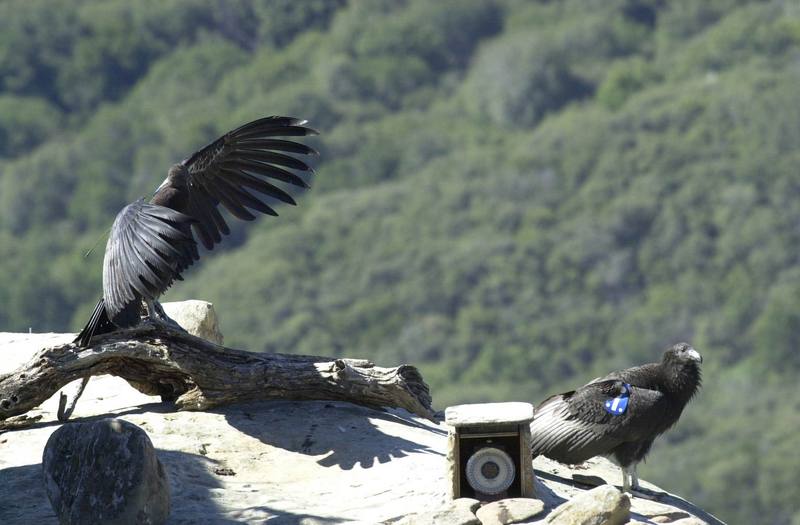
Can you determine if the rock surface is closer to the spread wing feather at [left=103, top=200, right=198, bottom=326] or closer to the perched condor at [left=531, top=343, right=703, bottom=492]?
the perched condor at [left=531, top=343, right=703, bottom=492]

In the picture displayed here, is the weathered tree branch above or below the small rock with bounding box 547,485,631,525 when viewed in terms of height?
above

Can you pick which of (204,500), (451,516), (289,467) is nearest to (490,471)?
(451,516)

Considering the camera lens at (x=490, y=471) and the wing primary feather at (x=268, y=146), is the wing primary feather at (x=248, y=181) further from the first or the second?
the camera lens at (x=490, y=471)

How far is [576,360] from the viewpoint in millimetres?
76688

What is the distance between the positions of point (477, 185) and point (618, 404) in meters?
79.7

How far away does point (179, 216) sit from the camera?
1322 centimetres

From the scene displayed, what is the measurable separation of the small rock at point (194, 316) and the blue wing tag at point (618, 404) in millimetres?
4530

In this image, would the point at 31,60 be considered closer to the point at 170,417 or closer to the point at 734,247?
the point at 734,247

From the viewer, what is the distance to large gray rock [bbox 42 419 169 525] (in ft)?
39.1

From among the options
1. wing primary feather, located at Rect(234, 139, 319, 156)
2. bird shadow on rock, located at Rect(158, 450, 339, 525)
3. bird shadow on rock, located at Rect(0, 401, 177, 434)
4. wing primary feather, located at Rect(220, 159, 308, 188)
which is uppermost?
wing primary feather, located at Rect(234, 139, 319, 156)

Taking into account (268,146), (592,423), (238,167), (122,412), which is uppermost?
(268,146)

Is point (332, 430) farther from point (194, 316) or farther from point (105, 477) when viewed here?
point (194, 316)

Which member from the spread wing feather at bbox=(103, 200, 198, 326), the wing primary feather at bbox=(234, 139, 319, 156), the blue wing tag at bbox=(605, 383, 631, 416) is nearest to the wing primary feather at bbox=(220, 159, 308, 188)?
the wing primary feather at bbox=(234, 139, 319, 156)

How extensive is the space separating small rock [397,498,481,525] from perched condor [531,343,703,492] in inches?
52.3
